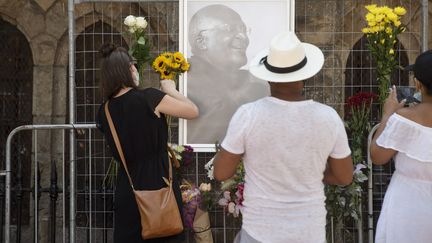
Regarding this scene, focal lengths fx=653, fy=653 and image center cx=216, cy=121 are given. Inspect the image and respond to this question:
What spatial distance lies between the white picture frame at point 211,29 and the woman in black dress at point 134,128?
159 cm

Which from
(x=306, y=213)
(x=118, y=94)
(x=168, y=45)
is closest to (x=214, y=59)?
(x=168, y=45)

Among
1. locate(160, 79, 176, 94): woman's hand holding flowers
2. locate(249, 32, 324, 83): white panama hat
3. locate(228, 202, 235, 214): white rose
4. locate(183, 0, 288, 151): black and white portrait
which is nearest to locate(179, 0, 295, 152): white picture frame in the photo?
locate(183, 0, 288, 151): black and white portrait

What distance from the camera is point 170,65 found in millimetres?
5223

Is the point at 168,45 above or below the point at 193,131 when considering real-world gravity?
above

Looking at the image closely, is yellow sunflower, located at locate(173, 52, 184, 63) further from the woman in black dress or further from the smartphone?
the smartphone

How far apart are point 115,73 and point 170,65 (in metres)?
1.43

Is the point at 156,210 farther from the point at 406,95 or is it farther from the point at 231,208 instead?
the point at 406,95

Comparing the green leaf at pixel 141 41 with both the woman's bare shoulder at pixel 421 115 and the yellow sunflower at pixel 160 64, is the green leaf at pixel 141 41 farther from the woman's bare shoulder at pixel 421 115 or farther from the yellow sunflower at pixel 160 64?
the woman's bare shoulder at pixel 421 115

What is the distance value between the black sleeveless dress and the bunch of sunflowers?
1386 millimetres

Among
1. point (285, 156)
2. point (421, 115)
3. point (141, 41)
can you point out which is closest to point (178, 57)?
point (141, 41)

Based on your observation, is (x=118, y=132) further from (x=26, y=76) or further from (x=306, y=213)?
(x=26, y=76)

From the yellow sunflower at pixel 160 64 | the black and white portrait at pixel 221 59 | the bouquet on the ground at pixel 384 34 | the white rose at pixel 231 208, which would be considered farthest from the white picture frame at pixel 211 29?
the bouquet on the ground at pixel 384 34

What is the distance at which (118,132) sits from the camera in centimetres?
382

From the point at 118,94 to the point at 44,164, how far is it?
475 centimetres
